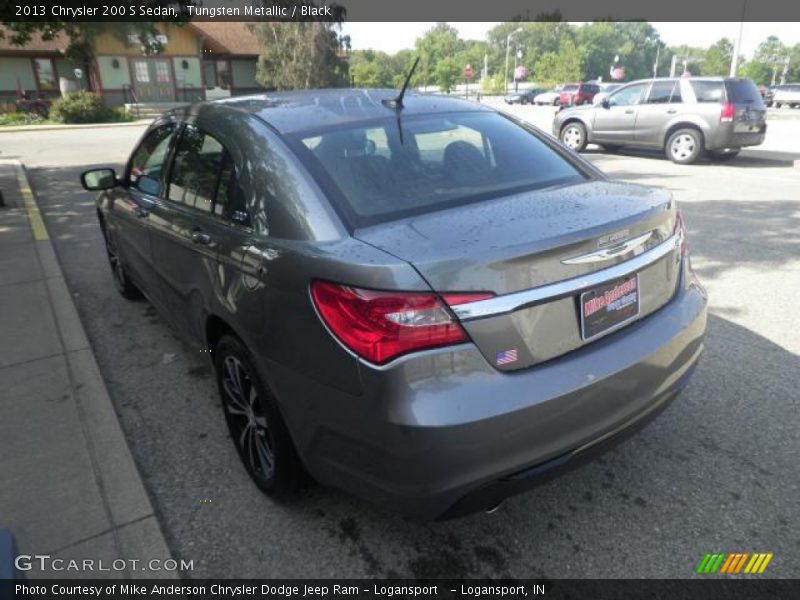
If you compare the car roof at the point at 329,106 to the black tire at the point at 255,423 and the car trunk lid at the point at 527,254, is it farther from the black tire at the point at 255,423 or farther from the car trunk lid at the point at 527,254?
the black tire at the point at 255,423

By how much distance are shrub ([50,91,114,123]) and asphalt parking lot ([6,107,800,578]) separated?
28950 millimetres

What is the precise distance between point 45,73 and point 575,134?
37430 mm

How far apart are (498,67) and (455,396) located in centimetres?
12371

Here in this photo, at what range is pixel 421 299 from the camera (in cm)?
183

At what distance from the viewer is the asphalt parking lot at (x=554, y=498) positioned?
2.32 metres

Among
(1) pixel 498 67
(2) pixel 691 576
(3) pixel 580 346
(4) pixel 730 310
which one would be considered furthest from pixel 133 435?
(1) pixel 498 67

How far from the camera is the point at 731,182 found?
391 inches

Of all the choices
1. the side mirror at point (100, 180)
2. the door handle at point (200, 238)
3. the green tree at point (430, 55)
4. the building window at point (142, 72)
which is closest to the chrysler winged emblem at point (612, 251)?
the door handle at point (200, 238)

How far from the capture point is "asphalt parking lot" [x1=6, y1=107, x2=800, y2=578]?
232cm

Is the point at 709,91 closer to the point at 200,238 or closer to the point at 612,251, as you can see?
the point at 612,251

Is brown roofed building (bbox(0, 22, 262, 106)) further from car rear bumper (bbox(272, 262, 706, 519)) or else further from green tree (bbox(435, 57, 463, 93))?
car rear bumper (bbox(272, 262, 706, 519))

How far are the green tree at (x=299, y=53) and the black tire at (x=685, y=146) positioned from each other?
27.1m

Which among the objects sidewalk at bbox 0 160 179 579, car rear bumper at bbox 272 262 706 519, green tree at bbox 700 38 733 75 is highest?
green tree at bbox 700 38 733 75

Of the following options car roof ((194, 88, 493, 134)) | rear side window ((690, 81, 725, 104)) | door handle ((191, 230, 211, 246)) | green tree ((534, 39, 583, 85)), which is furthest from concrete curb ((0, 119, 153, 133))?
green tree ((534, 39, 583, 85))
